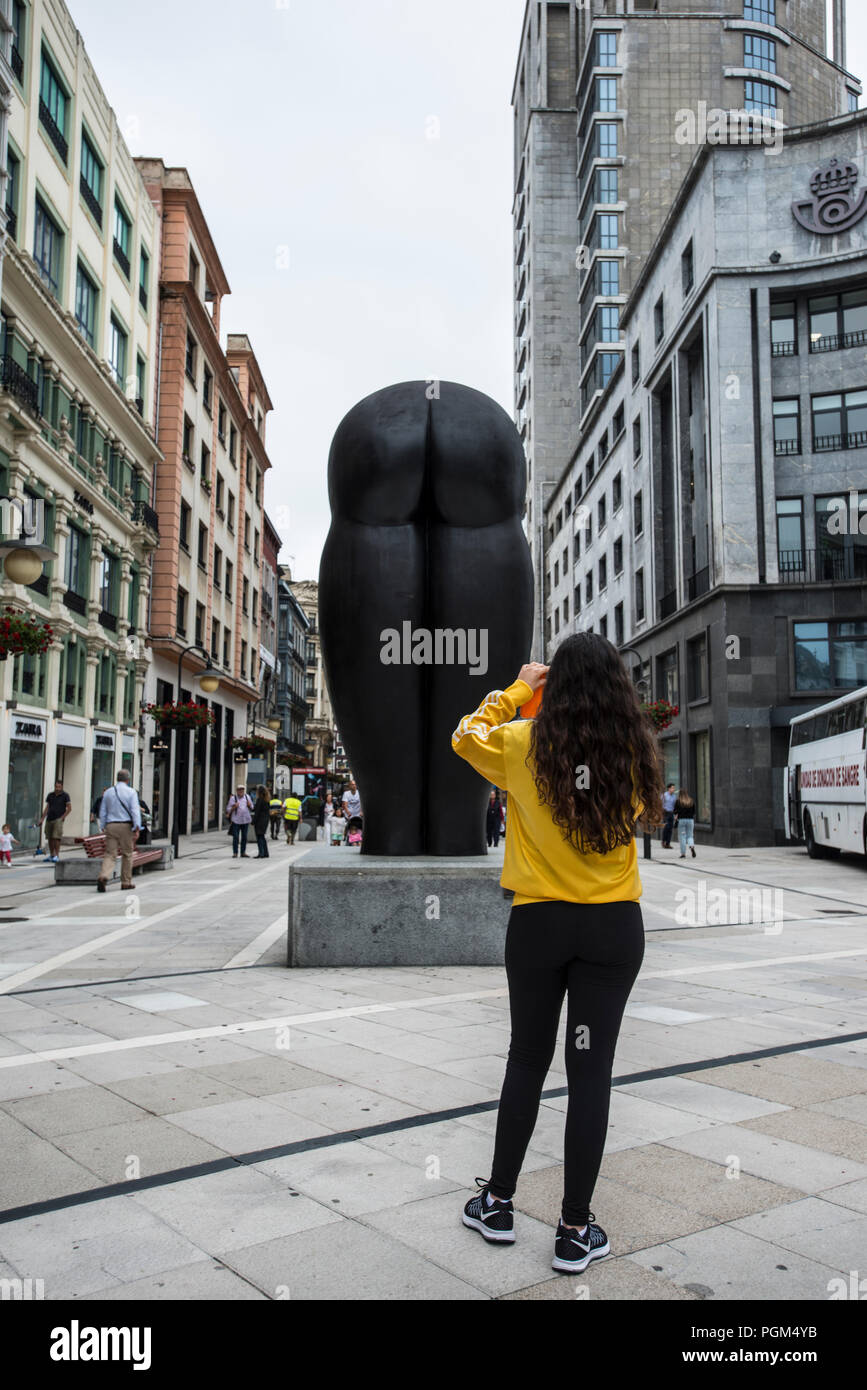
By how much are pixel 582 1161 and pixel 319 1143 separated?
4.55 feet

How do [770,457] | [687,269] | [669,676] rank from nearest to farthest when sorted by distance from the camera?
1. [770,457]
2. [687,269]
3. [669,676]

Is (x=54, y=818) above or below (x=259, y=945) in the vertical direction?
above

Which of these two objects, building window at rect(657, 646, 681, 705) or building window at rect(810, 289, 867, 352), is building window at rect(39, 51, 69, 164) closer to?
building window at rect(810, 289, 867, 352)

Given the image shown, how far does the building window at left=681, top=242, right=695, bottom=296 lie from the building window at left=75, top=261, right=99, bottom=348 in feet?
64.2

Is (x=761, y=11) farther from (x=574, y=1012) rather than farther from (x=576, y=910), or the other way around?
(x=574, y=1012)

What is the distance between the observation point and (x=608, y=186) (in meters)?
61.1

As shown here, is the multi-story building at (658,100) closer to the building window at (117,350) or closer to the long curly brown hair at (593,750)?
the building window at (117,350)

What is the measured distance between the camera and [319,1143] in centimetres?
407

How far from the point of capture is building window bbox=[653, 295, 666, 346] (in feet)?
130

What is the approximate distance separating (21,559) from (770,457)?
25423mm

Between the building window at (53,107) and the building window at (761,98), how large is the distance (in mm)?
→ 47020

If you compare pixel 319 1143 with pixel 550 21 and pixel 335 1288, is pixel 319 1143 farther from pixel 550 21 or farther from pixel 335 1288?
pixel 550 21

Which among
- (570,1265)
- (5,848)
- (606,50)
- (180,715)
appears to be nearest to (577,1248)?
(570,1265)
